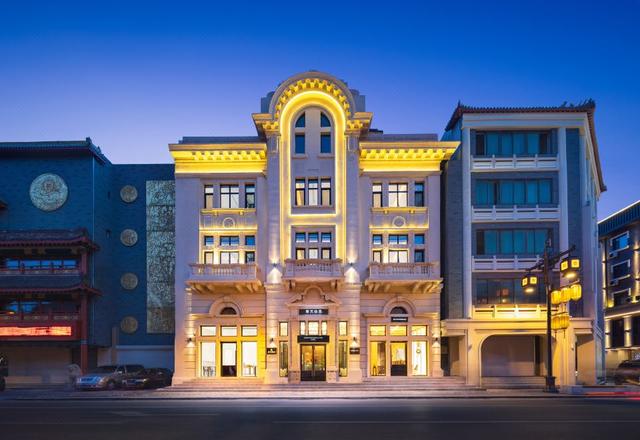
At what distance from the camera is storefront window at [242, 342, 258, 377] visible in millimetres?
37375

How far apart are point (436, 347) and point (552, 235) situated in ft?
32.9

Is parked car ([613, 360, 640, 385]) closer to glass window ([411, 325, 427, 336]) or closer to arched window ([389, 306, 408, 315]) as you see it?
glass window ([411, 325, 427, 336])

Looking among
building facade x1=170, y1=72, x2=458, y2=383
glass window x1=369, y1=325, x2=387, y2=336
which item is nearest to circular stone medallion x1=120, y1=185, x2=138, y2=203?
Result: building facade x1=170, y1=72, x2=458, y2=383

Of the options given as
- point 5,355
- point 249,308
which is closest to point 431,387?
point 249,308

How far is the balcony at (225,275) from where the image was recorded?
36188mm

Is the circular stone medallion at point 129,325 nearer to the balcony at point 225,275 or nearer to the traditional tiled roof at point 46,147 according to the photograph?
the balcony at point 225,275

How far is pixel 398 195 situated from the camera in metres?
38.3

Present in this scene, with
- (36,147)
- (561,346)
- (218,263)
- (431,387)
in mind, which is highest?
(36,147)

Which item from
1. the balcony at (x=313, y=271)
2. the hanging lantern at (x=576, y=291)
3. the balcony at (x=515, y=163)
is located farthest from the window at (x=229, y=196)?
the hanging lantern at (x=576, y=291)

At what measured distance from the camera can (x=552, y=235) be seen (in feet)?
124

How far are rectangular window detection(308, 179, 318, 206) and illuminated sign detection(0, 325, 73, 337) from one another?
55.1 ft

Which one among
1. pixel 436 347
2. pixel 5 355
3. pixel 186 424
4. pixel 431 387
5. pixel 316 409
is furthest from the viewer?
pixel 5 355

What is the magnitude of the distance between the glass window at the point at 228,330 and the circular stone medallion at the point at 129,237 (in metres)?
9.11

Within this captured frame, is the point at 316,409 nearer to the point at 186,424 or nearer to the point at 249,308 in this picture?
the point at 186,424
